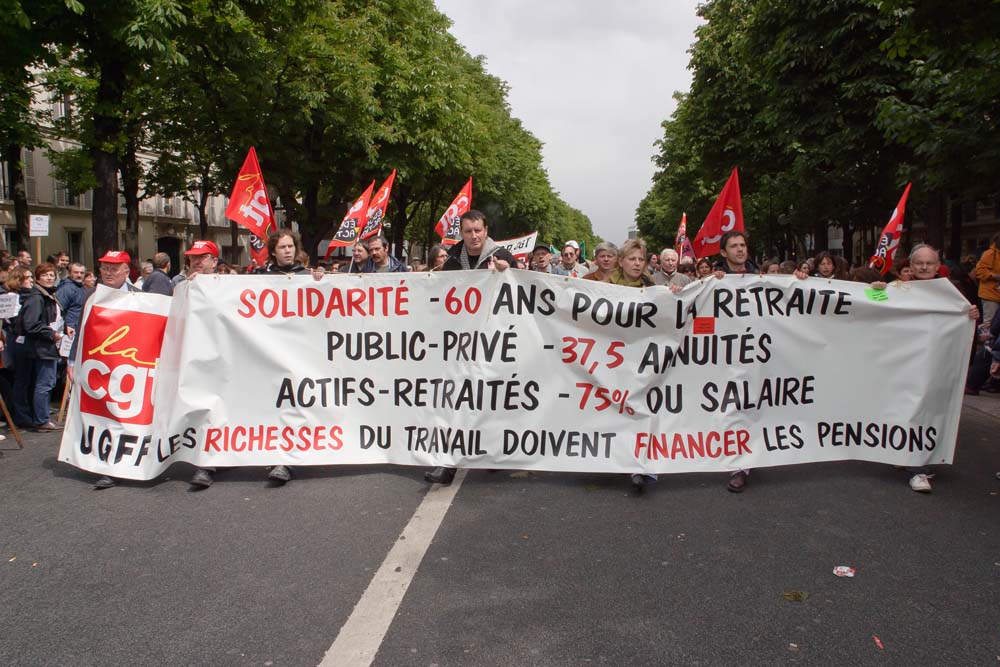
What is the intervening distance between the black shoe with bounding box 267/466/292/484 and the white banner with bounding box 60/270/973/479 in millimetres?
78

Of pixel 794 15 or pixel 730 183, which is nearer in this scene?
pixel 730 183

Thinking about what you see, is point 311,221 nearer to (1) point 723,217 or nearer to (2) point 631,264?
(1) point 723,217

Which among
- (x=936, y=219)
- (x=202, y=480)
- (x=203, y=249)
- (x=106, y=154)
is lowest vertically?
(x=202, y=480)

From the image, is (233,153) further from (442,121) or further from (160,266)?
(160,266)

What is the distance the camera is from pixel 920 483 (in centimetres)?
554

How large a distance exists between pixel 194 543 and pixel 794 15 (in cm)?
A: 1724

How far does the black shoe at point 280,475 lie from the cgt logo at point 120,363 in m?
0.97

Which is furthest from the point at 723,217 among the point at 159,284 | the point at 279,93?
the point at 279,93

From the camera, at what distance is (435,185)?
119 ft

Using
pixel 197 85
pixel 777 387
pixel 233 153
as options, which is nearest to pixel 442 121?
pixel 233 153

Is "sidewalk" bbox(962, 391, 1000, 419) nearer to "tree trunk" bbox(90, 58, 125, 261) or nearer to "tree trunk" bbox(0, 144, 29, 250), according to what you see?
"tree trunk" bbox(90, 58, 125, 261)

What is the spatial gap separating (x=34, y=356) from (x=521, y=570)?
635 cm

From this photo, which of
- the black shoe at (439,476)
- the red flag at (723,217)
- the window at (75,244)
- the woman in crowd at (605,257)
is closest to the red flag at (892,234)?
the red flag at (723,217)

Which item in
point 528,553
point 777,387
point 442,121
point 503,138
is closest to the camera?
point 528,553
